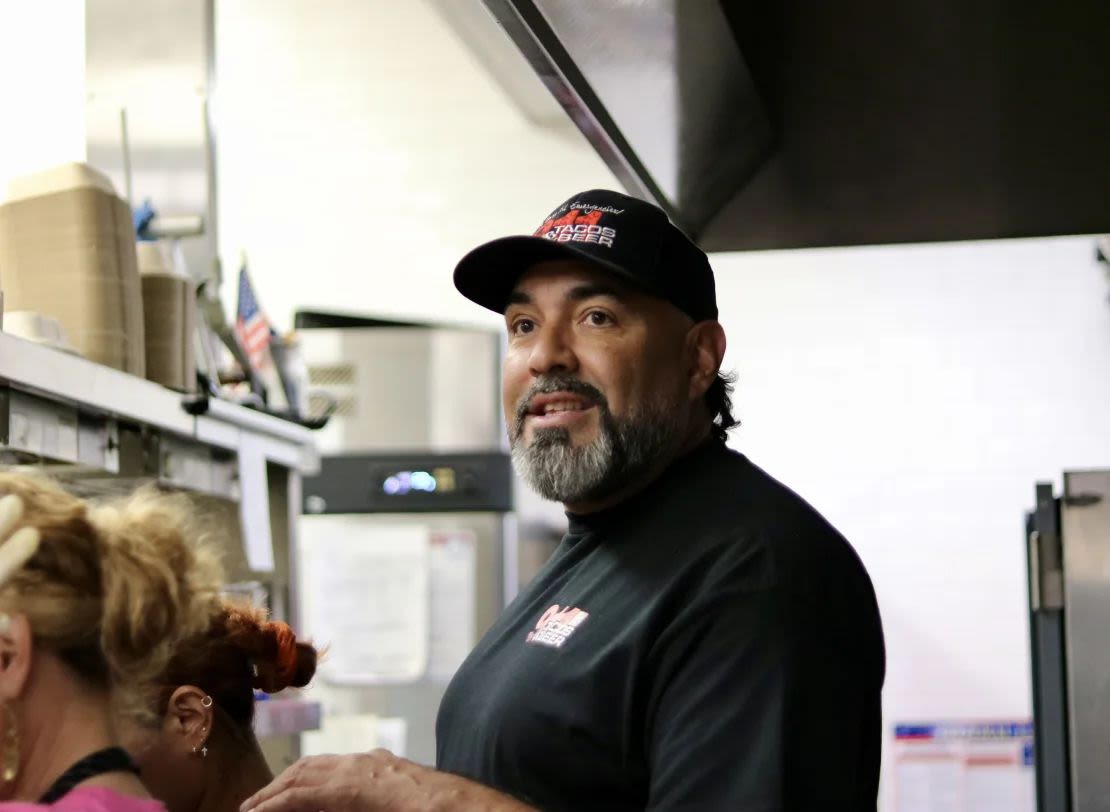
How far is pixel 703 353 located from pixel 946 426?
367 centimetres

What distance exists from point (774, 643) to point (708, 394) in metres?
0.56

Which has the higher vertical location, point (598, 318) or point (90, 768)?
point (598, 318)

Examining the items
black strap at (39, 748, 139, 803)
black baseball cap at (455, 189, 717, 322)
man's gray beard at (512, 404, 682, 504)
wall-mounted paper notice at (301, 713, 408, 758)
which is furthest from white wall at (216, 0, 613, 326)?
black strap at (39, 748, 139, 803)

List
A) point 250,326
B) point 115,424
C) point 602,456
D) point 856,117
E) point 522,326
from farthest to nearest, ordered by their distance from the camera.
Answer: point 250,326 → point 115,424 → point 856,117 → point 522,326 → point 602,456

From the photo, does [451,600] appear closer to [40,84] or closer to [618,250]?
[40,84]

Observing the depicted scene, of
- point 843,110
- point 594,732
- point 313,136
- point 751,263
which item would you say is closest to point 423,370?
point 751,263

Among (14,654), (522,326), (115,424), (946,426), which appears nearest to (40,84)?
(115,424)

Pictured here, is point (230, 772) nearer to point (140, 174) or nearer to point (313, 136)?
point (140, 174)

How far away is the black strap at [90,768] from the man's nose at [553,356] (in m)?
0.62

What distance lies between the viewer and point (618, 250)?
166 cm

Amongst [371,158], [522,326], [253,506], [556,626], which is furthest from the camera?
[371,158]

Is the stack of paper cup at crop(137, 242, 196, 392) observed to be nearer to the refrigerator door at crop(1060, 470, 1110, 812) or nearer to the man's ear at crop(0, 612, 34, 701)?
the man's ear at crop(0, 612, 34, 701)

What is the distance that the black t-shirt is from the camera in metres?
1.32

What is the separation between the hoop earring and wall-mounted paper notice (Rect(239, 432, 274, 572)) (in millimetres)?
1497
